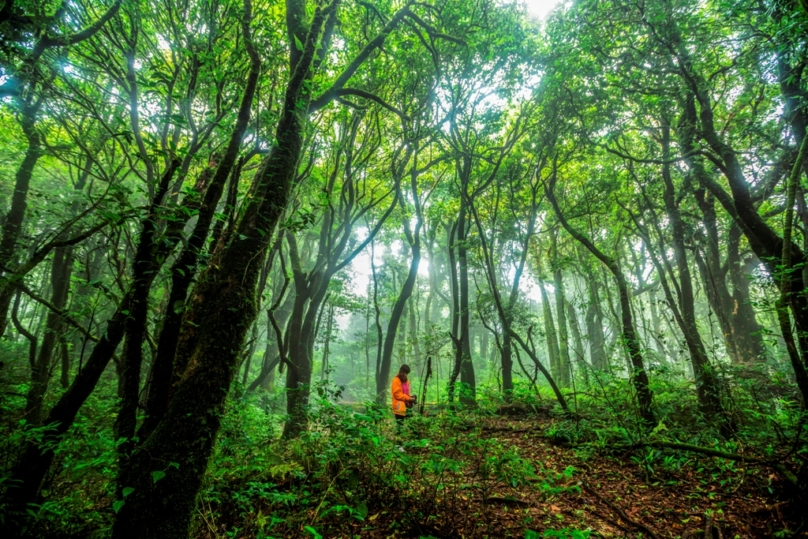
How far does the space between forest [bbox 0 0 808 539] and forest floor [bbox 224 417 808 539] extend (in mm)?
39

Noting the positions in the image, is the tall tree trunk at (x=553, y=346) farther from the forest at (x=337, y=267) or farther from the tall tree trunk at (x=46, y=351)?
the tall tree trunk at (x=46, y=351)

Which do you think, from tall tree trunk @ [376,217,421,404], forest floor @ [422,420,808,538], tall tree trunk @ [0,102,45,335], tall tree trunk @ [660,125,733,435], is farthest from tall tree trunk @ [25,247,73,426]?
tall tree trunk @ [660,125,733,435]

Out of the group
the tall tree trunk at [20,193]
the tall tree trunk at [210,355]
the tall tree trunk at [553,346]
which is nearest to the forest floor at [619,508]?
the tall tree trunk at [210,355]

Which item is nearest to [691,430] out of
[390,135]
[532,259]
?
[390,135]

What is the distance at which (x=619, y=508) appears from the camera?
4168 millimetres

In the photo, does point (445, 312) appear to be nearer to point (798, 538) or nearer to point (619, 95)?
point (619, 95)

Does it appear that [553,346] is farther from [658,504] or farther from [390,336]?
[658,504]

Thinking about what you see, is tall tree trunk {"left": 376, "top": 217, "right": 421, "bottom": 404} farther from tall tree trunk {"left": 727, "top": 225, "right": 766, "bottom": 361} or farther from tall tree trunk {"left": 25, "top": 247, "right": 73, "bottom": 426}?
tall tree trunk {"left": 727, "top": 225, "right": 766, "bottom": 361}

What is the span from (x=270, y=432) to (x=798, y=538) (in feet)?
22.5

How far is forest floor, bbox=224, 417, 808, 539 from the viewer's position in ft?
11.7

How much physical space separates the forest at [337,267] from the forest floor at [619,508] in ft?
0.13

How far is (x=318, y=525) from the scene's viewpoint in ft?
11.7

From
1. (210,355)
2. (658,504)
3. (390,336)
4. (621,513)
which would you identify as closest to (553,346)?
(390,336)

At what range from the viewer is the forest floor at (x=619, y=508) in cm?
356
